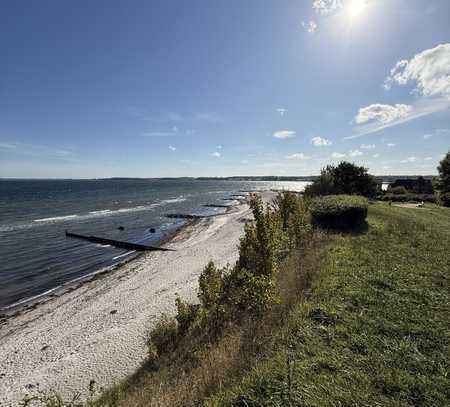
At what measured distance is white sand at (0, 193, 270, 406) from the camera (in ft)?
29.5

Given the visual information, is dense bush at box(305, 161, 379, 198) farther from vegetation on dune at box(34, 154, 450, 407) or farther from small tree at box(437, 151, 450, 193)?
vegetation on dune at box(34, 154, 450, 407)

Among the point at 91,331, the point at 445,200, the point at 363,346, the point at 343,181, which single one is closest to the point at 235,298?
the point at 363,346

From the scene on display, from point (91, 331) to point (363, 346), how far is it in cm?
1222

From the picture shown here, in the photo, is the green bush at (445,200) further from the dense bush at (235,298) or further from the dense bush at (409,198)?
the dense bush at (235,298)

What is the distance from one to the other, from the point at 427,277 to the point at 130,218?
45.6 m

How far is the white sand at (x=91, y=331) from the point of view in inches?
354

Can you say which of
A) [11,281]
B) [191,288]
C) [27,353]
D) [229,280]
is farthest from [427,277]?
[11,281]

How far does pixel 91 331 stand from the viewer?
11.8 metres

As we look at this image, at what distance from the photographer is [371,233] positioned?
12.6 meters

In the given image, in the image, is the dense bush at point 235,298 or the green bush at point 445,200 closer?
the dense bush at point 235,298

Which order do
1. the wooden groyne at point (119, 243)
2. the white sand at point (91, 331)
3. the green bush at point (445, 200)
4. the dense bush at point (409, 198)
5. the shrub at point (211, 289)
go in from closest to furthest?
the shrub at point (211, 289)
the white sand at point (91, 331)
the wooden groyne at point (119, 243)
the green bush at point (445, 200)
the dense bush at point (409, 198)

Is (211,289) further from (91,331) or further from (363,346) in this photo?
(91,331)

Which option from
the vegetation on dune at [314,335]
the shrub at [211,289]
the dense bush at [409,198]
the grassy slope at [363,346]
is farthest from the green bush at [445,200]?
the shrub at [211,289]

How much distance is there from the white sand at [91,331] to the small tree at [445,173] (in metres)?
37.2
